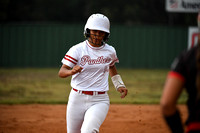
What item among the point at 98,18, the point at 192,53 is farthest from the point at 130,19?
the point at 192,53

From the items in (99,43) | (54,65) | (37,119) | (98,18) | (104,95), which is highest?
(98,18)

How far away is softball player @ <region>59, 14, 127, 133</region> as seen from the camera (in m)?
4.79

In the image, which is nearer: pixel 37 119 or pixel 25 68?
pixel 37 119

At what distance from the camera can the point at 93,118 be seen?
15.1 ft

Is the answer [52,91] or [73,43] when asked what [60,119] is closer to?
[52,91]

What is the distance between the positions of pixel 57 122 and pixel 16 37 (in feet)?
56.6

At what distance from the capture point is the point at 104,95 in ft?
16.3

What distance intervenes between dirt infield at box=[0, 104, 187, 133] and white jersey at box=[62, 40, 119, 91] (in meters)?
2.88

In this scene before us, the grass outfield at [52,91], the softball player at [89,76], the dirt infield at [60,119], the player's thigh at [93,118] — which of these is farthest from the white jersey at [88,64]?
the grass outfield at [52,91]

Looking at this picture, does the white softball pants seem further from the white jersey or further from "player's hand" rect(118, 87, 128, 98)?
"player's hand" rect(118, 87, 128, 98)

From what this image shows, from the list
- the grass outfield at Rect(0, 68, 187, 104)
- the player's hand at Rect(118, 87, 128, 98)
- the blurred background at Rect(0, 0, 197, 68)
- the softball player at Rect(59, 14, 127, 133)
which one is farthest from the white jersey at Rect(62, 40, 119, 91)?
the blurred background at Rect(0, 0, 197, 68)

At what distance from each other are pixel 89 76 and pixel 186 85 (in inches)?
91.9

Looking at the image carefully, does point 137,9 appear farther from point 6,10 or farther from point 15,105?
point 15,105

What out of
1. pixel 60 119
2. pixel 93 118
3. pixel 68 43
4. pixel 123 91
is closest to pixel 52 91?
pixel 60 119
